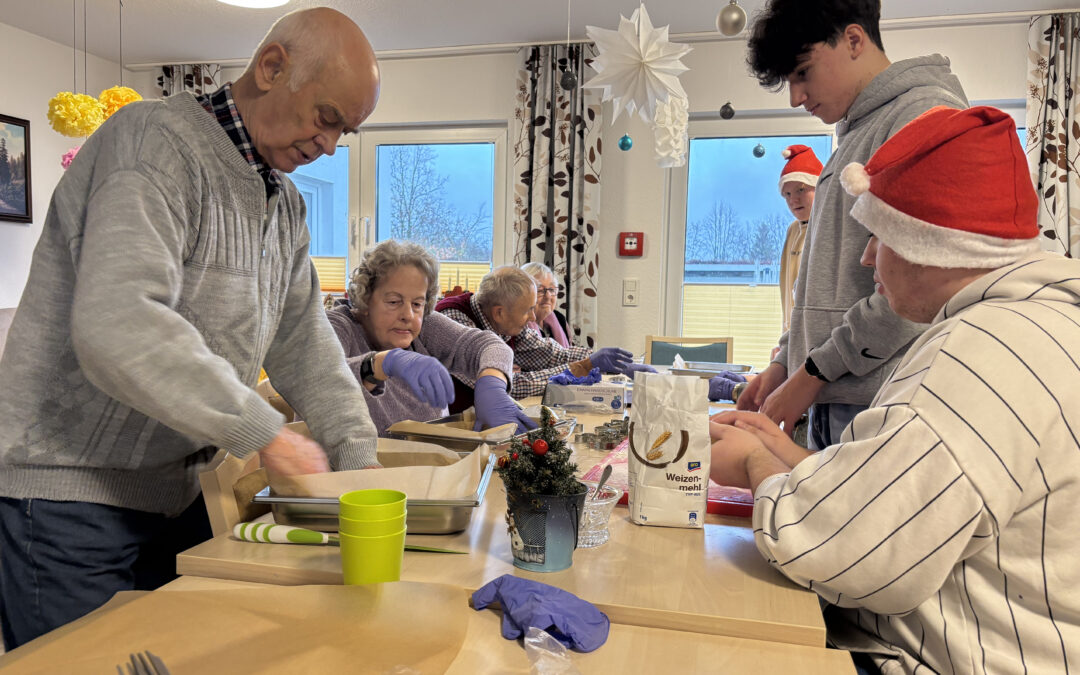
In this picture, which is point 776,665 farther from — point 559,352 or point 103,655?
point 559,352

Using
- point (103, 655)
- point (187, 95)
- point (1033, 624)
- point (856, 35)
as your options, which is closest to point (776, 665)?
point (1033, 624)

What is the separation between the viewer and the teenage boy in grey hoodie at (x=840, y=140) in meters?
1.55

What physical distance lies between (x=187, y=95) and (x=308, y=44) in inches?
8.7

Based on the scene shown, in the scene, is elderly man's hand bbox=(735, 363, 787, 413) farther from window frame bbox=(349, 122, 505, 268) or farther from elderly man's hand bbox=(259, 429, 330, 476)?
window frame bbox=(349, 122, 505, 268)

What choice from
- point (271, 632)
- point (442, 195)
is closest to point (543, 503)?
point (271, 632)

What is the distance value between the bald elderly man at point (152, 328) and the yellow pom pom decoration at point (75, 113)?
2.24 m

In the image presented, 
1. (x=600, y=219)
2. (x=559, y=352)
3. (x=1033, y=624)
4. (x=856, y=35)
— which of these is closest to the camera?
(x=1033, y=624)

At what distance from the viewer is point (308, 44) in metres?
1.16

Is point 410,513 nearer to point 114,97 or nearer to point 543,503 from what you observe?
point 543,503

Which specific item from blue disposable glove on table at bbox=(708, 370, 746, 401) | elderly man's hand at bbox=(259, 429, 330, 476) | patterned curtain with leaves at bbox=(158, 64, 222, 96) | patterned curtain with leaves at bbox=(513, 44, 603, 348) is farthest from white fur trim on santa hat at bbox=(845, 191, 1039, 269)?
patterned curtain with leaves at bbox=(158, 64, 222, 96)

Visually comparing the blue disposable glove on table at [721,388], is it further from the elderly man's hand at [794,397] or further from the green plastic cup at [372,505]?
the green plastic cup at [372,505]

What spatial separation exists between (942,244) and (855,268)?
65 cm

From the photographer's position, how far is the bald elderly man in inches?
37.4

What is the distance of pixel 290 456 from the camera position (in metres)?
1.06
